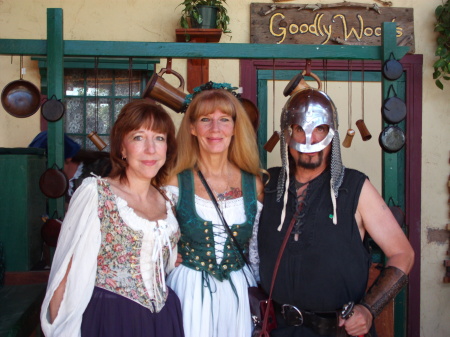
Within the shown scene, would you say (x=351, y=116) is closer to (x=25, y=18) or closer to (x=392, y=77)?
(x=392, y=77)

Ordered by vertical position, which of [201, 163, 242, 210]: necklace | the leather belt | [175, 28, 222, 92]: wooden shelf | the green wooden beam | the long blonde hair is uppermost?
[175, 28, 222, 92]: wooden shelf

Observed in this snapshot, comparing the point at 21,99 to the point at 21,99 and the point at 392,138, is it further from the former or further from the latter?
the point at 392,138

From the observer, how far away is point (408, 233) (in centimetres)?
493

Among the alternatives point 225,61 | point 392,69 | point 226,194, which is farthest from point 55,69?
point 392,69

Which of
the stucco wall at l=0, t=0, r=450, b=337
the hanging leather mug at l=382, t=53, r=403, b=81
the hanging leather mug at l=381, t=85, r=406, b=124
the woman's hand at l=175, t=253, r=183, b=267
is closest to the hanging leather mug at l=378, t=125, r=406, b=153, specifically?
the hanging leather mug at l=381, t=85, r=406, b=124

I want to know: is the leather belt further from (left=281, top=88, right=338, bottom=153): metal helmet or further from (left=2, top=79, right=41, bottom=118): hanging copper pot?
(left=2, top=79, right=41, bottom=118): hanging copper pot

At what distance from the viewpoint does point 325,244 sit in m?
2.43

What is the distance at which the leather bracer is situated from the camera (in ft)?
7.81

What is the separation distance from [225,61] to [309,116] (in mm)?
2263

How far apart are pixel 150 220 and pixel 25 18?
9.99ft

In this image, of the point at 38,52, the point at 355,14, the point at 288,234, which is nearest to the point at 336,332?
the point at 288,234

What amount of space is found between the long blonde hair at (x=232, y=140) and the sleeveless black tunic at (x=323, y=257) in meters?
0.47

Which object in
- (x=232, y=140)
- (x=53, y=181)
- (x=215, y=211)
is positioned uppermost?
(x=232, y=140)

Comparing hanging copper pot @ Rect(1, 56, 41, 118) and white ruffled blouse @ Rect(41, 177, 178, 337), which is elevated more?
hanging copper pot @ Rect(1, 56, 41, 118)
